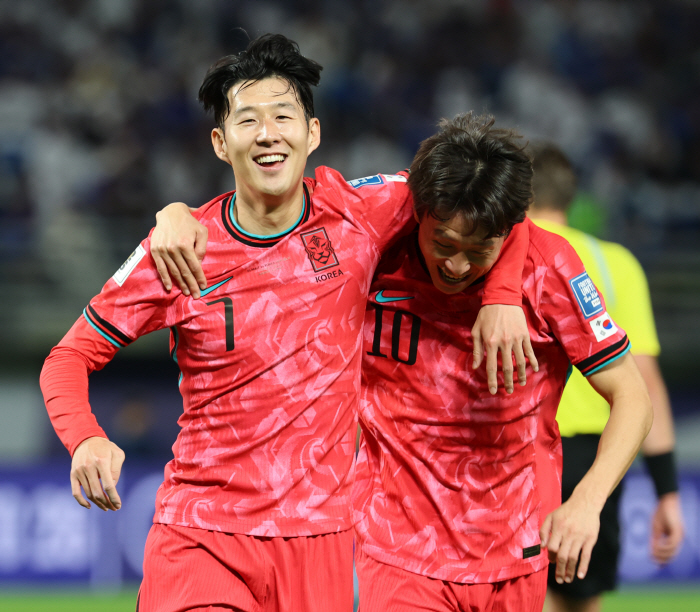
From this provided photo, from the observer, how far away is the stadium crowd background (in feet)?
27.2

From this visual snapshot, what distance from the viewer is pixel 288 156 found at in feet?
8.89

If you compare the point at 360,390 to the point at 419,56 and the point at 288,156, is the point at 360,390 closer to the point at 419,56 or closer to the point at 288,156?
the point at 288,156

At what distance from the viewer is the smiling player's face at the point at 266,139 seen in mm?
2682

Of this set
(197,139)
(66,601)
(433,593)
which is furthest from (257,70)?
(197,139)

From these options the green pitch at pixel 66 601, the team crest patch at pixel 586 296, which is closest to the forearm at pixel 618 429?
the team crest patch at pixel 586 296

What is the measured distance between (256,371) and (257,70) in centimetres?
90

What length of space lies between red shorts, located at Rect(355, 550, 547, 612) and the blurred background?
166 inches

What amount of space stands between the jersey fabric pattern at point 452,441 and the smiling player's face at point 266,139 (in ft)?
1.37

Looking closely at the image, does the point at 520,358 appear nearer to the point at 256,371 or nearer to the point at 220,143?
the point at 256,371

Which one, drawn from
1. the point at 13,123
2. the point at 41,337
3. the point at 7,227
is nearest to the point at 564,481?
the point at 41,337

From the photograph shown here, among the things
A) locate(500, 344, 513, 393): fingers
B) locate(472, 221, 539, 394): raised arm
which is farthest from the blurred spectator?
locate(500, 344, 513, 393): fingers

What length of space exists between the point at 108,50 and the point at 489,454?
8896 millimetres

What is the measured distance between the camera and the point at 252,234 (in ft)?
8.85

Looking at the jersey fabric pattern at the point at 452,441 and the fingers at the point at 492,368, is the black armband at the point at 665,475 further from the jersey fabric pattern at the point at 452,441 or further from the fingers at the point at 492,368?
the fingers at the point at 492,368
